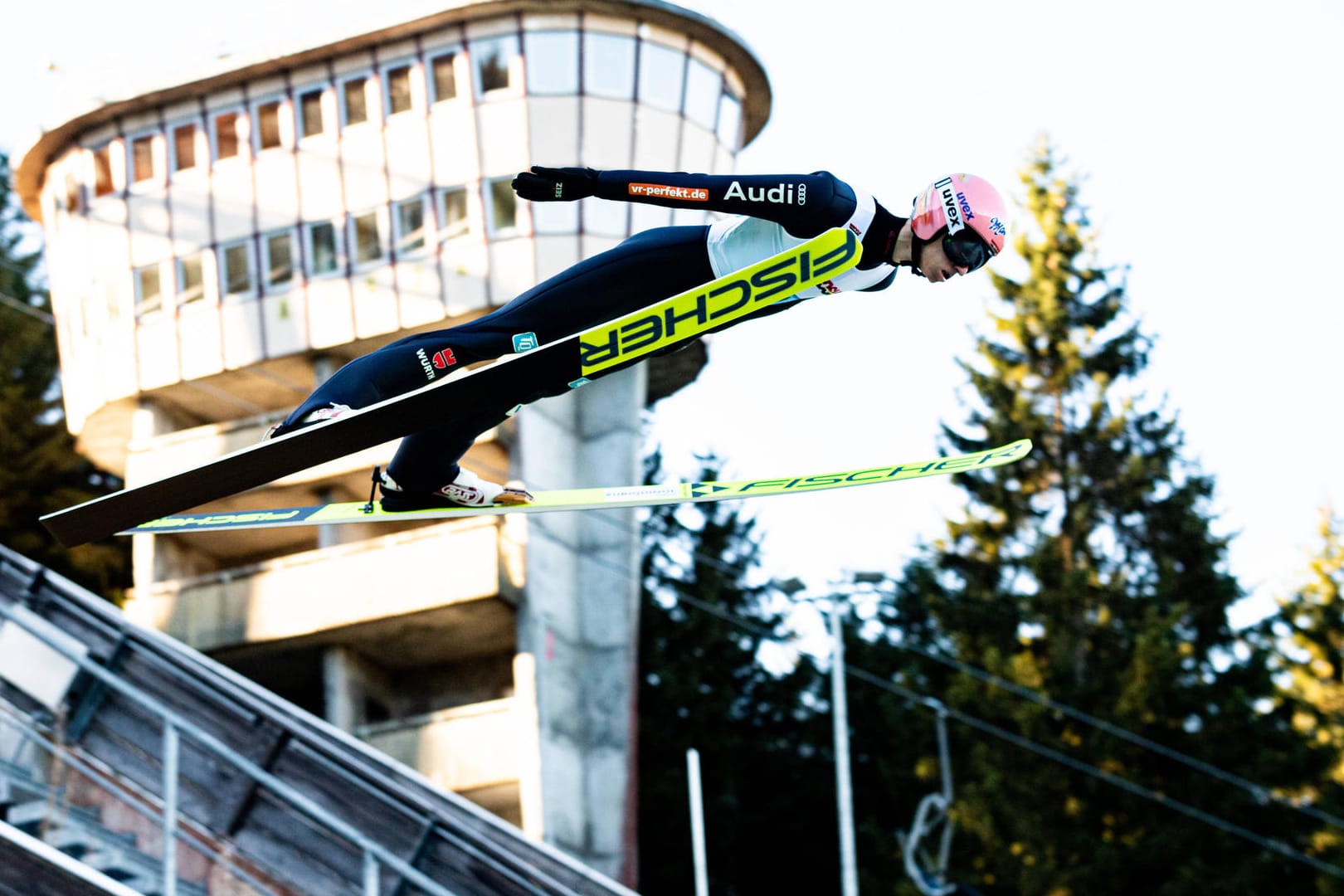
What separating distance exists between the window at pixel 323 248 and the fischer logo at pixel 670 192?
92.6ft

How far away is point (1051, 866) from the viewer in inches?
1153

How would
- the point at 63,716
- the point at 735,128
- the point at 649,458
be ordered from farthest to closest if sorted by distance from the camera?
the point at 649,458 < the point at 735,128 < the point at 63,716

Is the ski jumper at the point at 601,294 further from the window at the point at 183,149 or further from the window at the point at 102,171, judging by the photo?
the window at the point at 102,171

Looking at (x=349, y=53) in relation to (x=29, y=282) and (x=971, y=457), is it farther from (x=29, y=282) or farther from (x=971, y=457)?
(x=971, y=457)

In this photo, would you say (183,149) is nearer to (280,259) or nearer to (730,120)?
(280,259)

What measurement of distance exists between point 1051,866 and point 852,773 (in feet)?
32.7

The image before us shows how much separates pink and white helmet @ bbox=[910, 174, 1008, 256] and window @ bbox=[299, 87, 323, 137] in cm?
2915

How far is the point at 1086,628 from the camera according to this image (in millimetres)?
33438

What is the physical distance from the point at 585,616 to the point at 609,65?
11.0 m

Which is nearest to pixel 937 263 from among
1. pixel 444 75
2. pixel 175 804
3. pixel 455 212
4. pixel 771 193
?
pixel 771 193

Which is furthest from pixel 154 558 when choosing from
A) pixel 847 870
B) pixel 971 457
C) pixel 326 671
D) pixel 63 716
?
pixel 971 457

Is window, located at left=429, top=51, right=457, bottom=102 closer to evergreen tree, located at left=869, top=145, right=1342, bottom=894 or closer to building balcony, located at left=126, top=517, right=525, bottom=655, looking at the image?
building balcony, located at left=126, top=517, right=525, bottom=655

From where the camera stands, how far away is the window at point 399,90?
33688 mm

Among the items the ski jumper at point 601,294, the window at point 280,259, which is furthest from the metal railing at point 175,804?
the window at point 280,259
